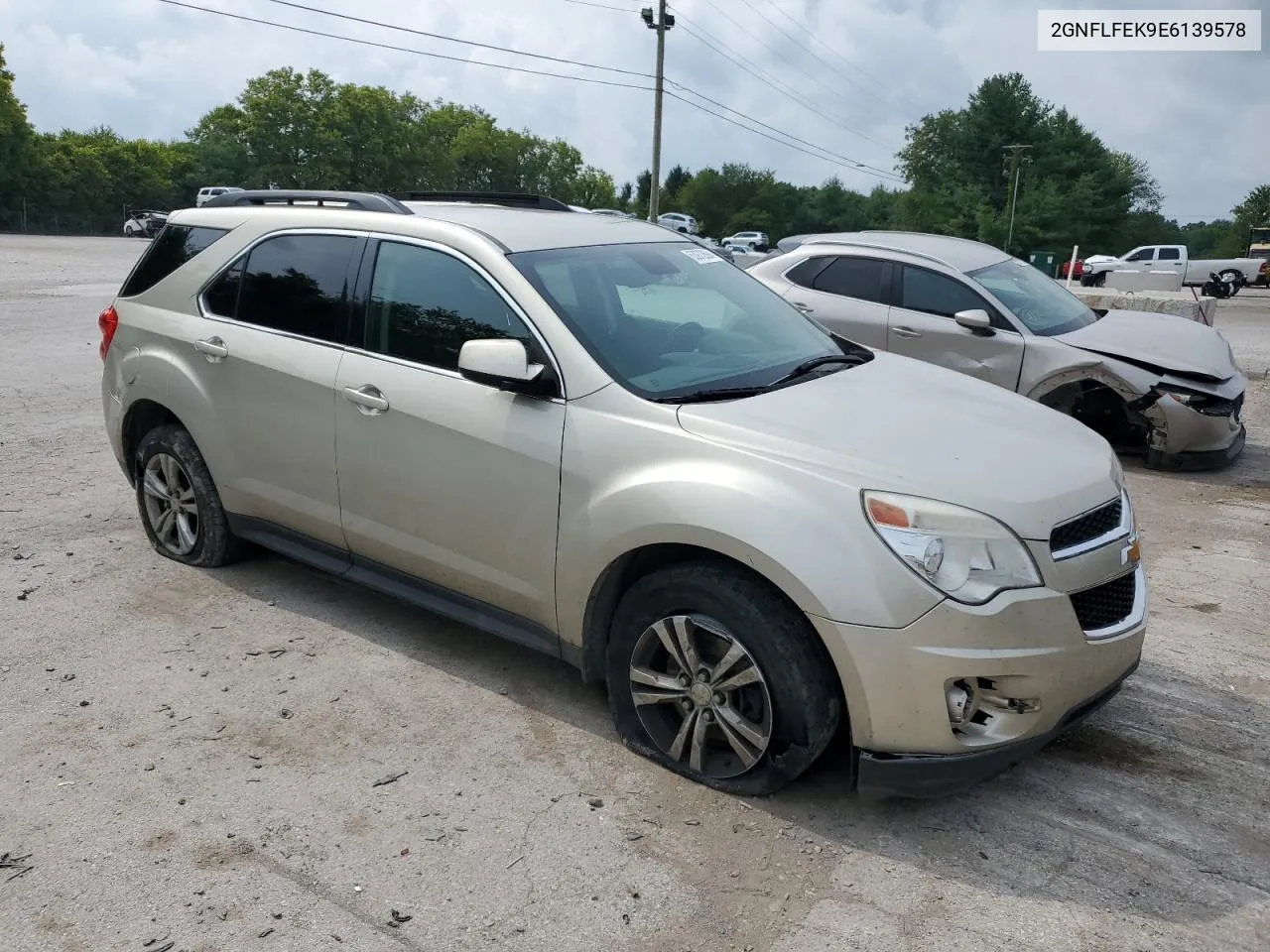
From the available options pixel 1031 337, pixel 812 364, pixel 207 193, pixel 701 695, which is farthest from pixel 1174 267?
pixel 701 695

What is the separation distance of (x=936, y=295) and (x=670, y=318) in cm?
488

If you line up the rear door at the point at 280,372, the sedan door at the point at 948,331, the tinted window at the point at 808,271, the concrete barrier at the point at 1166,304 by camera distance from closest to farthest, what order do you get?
the rear door at the point at 280,372, the sedan door at the point at 948,331, the tinted window at the point at 808,271, the concrete barrier at the point at 1166,304

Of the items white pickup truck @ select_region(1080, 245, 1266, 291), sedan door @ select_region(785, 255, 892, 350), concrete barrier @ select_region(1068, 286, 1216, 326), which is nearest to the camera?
sedan door @ select_region(785, 255, 892, 350)

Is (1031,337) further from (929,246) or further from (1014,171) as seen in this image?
(1014,171)

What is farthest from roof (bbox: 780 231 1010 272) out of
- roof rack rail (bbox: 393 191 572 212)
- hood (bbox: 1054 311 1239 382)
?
roof rack rail (bbox: 393 191 572 212)

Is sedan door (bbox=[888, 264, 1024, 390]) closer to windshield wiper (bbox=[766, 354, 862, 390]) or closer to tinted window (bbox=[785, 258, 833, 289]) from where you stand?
tinted window (bbox=[785, 258, 833, 289])

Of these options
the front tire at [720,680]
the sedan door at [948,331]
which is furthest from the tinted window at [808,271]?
the front tire at [720,680]

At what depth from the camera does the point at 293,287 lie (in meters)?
4.68

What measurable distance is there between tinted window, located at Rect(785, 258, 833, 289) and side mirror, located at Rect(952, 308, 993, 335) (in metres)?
1.36

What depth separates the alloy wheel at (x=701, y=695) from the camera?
329 centimetres

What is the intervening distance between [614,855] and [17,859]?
5.72 feet

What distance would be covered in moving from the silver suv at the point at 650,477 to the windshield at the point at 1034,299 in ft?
13.8

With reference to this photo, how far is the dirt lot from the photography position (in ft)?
9.37

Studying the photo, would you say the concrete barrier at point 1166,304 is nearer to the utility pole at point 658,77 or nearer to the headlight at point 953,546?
the headlight at point 953,546
